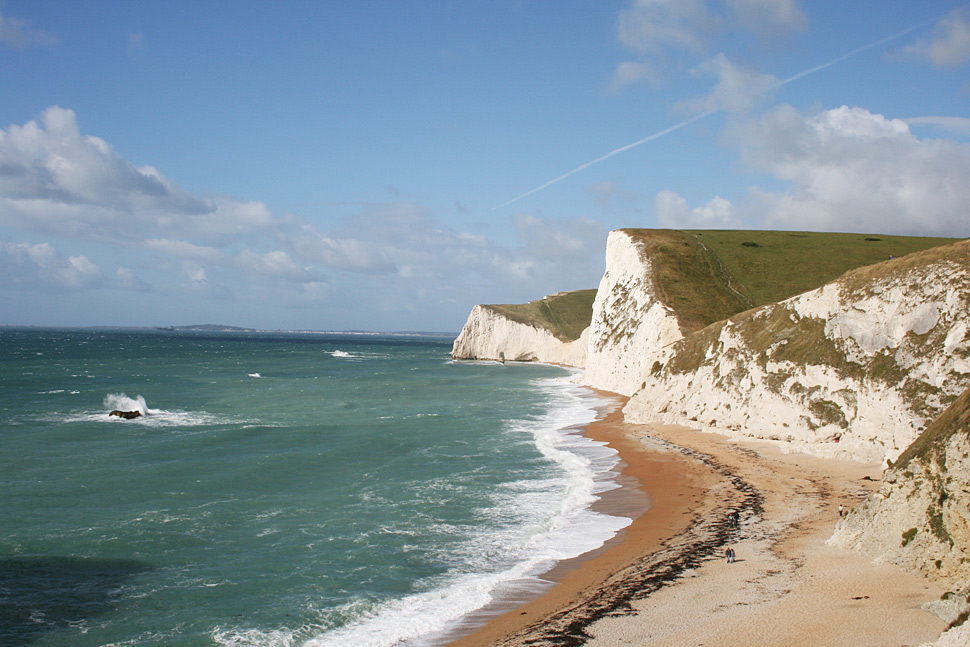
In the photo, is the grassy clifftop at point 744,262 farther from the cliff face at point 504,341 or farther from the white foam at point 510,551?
the cliff face at point 504,341

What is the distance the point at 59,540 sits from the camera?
1842 centimetres

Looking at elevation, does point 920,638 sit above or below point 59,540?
above

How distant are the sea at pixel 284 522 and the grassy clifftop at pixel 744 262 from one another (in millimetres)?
20061

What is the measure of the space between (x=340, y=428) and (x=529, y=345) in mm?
83132

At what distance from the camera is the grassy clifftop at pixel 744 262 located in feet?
188

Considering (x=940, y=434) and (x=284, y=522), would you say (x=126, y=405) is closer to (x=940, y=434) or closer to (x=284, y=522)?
(x=284, y=522)

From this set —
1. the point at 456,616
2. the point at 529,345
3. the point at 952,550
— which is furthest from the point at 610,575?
the point at 529,345

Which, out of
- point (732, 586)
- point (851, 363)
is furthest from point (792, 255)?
point (732, 586)

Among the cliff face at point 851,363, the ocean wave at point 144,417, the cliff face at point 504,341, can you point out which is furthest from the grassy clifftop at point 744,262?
the cliff face at point 504,341

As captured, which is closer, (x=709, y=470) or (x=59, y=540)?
(x=59, y=540)

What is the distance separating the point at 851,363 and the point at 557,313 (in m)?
96.8

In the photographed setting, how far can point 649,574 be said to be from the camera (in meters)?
15.0

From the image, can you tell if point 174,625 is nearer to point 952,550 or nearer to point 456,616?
point 456,616

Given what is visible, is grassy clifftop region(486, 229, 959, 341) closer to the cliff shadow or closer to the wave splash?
the wave splash
